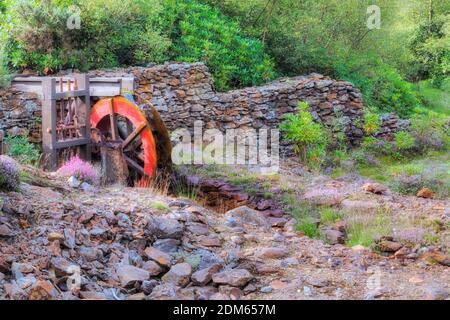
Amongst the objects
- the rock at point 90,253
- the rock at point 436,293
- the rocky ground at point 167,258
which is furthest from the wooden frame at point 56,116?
the rock at point 436,293

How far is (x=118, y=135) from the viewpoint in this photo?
408 inches

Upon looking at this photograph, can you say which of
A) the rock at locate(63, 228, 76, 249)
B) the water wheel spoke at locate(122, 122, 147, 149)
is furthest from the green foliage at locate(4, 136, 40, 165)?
the rock at locate(63, 228, 76, 249)

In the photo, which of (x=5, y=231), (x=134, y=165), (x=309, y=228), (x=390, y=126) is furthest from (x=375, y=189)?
(x=5, y=231)

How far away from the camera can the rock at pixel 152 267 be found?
612cm

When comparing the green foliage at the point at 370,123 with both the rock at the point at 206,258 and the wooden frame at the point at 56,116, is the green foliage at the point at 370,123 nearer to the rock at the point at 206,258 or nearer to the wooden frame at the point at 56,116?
the wooden frame at the point at 56,116

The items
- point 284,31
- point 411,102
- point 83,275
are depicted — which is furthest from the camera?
point 411,102

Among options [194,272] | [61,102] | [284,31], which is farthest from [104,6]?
[194,272]

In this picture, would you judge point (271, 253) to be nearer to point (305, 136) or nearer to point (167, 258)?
point (167, 258)

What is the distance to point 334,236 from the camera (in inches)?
301

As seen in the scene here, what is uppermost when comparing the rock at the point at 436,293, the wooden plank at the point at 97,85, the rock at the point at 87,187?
the wooden plank at the point at 97,85

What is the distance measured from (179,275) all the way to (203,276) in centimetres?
21

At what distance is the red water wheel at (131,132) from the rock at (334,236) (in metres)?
3.06

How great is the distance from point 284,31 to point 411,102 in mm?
3597
